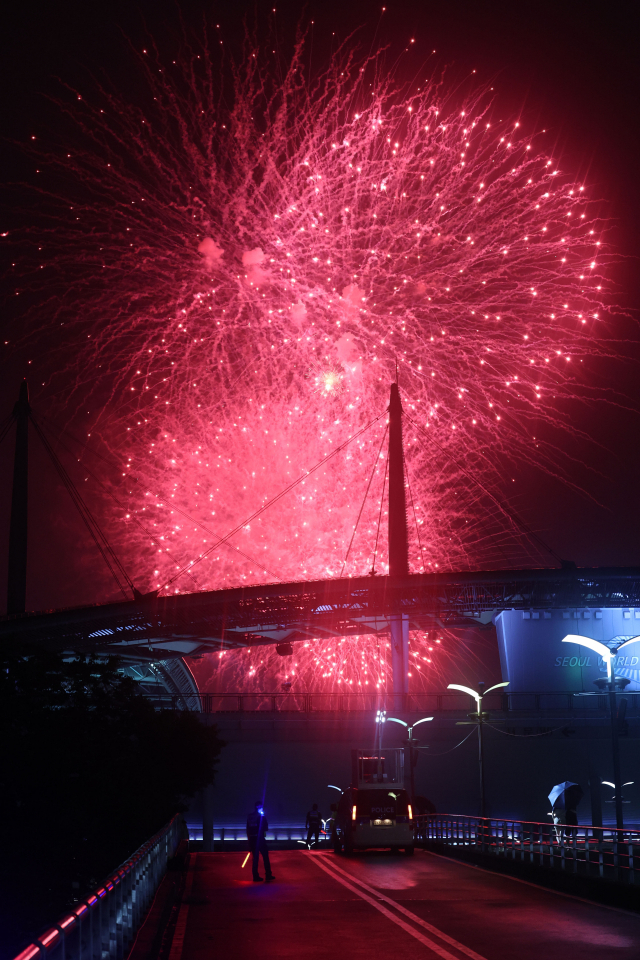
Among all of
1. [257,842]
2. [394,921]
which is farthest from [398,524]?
[394,921]

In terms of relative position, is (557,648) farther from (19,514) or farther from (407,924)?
(407,924)

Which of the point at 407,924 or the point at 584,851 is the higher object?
the point at 584,851

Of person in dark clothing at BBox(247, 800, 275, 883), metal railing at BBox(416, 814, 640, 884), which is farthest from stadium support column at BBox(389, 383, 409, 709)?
person in dark clothing at BBox(247, 800, 275, 883)

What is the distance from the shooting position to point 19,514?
60.6 meters

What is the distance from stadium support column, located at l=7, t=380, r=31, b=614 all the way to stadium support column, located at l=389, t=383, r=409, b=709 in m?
21.5

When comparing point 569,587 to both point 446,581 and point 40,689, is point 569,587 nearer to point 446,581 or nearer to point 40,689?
point 446,581

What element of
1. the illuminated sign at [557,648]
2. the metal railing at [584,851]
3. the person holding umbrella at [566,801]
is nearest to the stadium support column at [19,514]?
the person holding umbrella at [566,801]

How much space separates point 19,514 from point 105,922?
54.9 metres

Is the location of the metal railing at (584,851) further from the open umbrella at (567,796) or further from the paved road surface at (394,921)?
the open umbrella at (567,796)

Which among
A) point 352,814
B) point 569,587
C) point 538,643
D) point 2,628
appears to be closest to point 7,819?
point 352,814

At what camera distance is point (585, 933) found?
12.9m

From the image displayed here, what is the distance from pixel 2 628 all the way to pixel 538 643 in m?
41.7

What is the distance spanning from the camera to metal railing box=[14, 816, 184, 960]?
5715 millimetres

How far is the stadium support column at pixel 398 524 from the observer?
5947 cm
